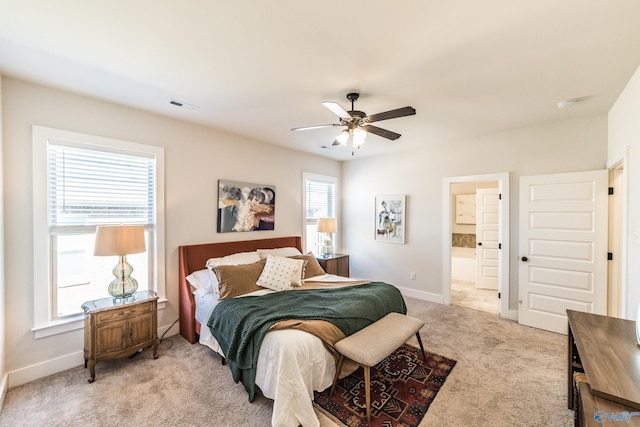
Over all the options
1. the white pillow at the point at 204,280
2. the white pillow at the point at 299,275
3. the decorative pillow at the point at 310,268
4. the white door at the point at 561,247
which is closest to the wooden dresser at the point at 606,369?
the white door at the point at 561,247

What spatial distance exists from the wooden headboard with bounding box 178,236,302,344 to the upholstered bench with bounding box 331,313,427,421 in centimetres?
181

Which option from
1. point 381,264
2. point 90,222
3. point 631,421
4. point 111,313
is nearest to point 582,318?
point 631,421

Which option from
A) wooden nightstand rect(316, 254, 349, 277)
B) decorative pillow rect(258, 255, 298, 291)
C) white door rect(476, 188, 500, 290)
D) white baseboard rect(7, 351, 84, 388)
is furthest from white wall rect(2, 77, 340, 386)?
white door rect(476, 188, 500, 290)

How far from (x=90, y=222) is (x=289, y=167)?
2799mm

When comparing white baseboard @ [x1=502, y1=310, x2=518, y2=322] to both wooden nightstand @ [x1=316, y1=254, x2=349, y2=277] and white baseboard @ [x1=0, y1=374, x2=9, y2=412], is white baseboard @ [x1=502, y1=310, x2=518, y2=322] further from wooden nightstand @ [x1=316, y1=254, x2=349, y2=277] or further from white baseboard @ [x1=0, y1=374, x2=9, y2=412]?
white baseboard @ [x1=0, y1=374, x2=9, y2=412]

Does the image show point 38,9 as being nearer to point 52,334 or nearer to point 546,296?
point 52,334

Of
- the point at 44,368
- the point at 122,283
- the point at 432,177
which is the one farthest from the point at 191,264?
the point at 432,177

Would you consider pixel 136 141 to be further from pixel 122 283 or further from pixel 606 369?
pixel 606 369

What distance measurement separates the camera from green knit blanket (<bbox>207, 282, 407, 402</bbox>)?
214 cm

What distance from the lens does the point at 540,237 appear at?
3465 millimetres

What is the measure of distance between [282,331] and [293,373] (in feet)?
1.02

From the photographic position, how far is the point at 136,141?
2.98 metres

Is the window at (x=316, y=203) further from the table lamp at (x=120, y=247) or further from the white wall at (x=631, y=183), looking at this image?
the white wall at (x=631, y=183)

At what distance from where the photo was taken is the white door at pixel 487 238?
5.18 meters
